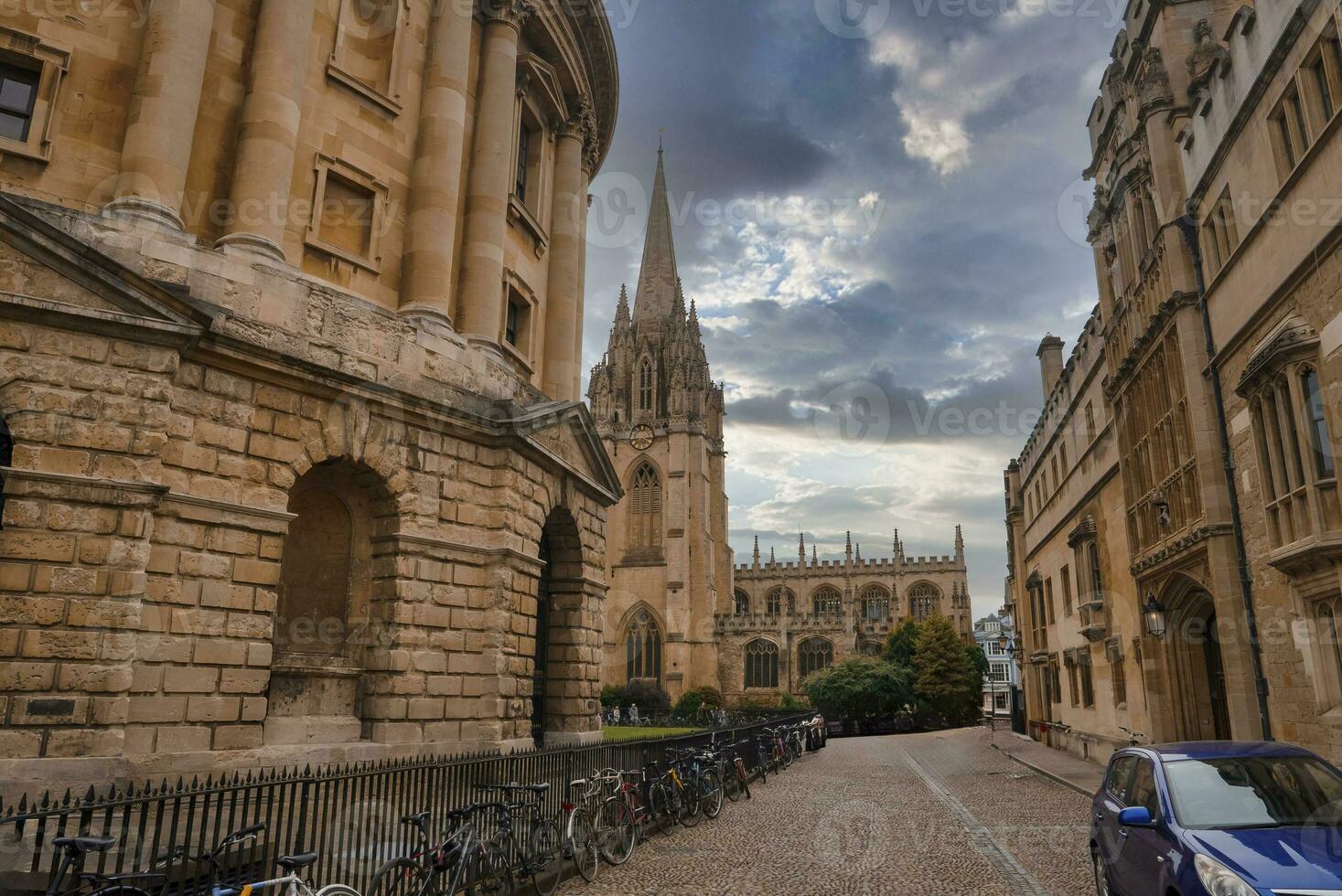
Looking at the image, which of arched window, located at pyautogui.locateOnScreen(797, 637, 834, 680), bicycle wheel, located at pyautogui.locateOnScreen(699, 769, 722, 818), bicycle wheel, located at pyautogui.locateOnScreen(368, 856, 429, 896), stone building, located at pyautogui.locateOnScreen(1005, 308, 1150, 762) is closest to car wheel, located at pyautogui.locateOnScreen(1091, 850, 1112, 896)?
bicycle wheel, located at pyautogui.locateOnScreen(368, 856, 429, 896)

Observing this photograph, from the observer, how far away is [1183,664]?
17.6m

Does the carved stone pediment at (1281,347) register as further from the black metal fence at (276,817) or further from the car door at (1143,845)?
the black metal fence at (276,817)

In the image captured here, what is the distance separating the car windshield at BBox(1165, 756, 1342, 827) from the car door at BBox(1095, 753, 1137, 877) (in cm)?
84

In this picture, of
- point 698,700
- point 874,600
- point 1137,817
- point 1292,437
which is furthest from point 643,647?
point 1137,817

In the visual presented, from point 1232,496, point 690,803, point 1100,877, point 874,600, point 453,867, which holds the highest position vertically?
point 874,600

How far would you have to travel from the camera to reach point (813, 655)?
7562 cm

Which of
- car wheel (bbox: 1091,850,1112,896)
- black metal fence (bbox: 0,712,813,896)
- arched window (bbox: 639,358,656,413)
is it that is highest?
arched window (bbox: 639,358,656,413)

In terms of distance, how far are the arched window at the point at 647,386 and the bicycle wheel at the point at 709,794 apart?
208 feet

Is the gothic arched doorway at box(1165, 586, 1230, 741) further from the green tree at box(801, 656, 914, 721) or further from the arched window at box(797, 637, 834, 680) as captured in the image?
the arched window at box(797, 637, 834, 680)

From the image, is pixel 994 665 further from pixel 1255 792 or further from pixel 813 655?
pixel 1255 792

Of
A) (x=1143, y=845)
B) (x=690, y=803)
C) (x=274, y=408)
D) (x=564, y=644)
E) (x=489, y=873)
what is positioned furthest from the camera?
(x=564, y=644)

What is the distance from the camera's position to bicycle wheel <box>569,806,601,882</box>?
32.6 ft

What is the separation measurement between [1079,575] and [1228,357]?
12035 mm

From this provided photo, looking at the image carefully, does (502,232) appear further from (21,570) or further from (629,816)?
(629,816)
